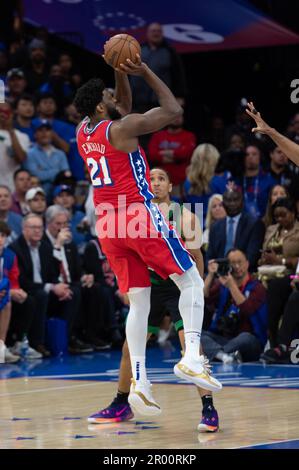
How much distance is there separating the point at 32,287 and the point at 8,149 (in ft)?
9.02

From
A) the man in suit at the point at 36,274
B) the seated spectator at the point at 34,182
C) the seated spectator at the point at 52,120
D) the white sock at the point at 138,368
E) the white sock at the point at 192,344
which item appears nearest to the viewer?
the white sock at the point at 192,344

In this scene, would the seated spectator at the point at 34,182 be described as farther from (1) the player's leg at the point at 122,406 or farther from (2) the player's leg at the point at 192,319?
(2) the player's leg at the point at 192,319

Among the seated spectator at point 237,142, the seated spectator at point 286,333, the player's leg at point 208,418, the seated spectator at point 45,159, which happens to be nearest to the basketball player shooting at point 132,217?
the player's leg at point 208,418

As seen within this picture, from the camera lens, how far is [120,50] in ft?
23.5

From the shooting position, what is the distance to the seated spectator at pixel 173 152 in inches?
631

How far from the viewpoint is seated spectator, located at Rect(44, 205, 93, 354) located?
13.2m

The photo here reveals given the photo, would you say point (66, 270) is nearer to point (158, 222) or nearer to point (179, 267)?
point (158, 222)

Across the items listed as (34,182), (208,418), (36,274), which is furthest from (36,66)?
(208,418)

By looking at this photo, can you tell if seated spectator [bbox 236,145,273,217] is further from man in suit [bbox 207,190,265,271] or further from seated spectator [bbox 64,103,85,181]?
seated spectator [bbox 64,103,85,181]

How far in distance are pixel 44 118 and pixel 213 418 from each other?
9.57 meters

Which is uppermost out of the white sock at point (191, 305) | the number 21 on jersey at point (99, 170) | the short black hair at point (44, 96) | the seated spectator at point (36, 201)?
the number 21 on jersey at point (99, 170)

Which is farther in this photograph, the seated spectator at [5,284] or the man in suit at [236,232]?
the man in suit at [236,232]

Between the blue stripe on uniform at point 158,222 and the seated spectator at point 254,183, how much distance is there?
7321 millimetres

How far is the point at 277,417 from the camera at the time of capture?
766 cm
